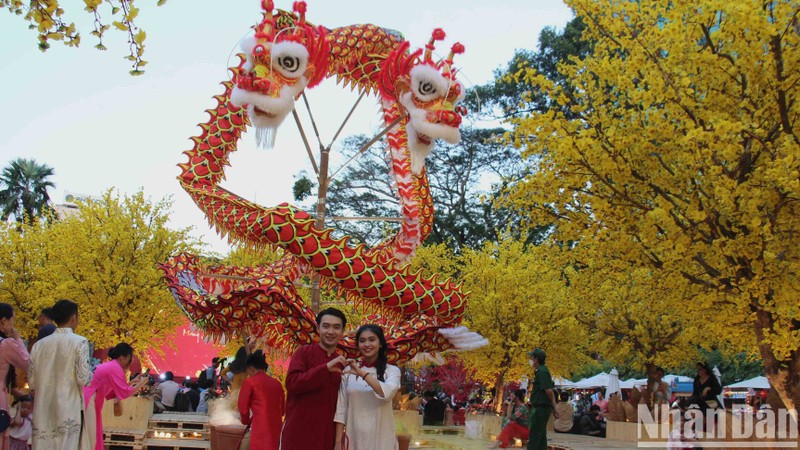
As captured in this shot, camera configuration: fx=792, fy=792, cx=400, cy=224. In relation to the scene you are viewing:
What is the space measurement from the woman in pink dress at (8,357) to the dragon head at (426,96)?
13.5 ft

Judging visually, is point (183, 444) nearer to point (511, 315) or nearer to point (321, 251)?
point (321, 251)

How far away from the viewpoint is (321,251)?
773cm

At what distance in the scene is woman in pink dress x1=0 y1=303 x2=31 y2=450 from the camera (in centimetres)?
571

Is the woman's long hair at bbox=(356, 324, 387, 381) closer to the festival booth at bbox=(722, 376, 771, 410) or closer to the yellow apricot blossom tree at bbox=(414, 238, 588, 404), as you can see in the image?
the yellow apricot blossom tree at bbox=(414, 238, 588, 404)

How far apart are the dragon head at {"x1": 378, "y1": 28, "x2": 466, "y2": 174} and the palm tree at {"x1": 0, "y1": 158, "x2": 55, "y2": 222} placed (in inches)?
1354

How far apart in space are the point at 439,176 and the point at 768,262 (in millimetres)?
25005

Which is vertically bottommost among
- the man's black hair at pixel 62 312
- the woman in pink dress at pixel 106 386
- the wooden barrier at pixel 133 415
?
the wooden barrier at pixel 133 415

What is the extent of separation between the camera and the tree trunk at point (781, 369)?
855 centimetres

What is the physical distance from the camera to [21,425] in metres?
6.29

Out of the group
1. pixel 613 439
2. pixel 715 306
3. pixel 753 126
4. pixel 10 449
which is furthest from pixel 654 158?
pixel 613 439

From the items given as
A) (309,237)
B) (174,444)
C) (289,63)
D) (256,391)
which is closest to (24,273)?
(174,444)

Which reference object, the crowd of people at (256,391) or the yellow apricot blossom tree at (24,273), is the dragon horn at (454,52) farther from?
the yellow apricot blossom tree at (24,273)

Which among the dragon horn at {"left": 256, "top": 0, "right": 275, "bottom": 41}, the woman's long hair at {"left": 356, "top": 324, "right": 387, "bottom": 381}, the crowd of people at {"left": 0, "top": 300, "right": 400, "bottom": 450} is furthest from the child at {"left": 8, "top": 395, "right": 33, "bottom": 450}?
the dragon horn at {"left": 256, "top": 0, "right": 275, "bottom": 41}

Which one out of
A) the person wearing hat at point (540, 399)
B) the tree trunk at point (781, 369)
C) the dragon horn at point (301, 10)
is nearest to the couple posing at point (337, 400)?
the dragon horn at point (301, 10)
